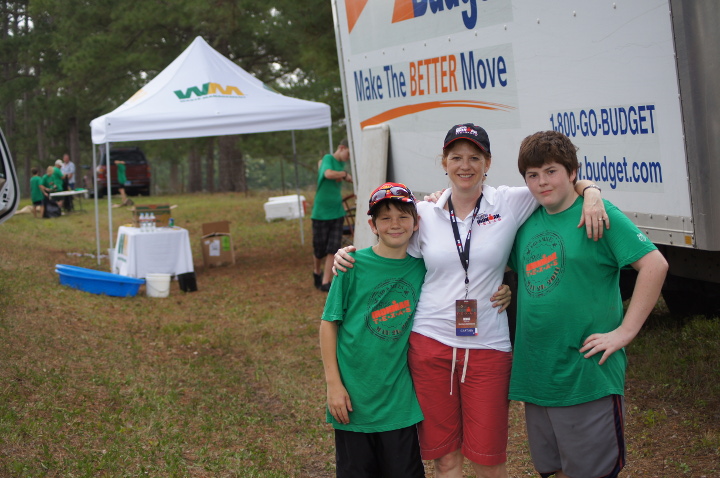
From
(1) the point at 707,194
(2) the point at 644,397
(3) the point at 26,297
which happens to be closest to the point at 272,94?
(3) the point at 26,297

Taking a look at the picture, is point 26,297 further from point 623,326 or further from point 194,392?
point 623,326

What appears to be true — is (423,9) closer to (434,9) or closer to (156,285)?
(434,9)

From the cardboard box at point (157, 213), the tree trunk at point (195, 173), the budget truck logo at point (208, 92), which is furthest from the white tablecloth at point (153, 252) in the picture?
the tree trunk at point (195, 173)

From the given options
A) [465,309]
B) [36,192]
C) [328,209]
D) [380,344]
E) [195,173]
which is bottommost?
[380,344]

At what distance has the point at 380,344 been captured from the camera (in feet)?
9.72

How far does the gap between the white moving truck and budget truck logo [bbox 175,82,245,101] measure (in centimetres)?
482

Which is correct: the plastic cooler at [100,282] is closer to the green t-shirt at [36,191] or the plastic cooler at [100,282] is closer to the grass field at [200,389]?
the grass field at [200,389]

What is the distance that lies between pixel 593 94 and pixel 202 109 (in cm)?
736

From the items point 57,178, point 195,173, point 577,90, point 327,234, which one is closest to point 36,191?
point 57,178

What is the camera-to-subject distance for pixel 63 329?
23.7 ft

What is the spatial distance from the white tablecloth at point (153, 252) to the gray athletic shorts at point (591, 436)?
810 cm

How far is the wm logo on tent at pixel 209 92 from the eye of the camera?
11039 millimetres

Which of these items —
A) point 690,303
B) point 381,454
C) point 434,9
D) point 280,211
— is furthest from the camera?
point 280,211

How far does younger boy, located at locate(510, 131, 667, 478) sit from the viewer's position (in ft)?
8.81
